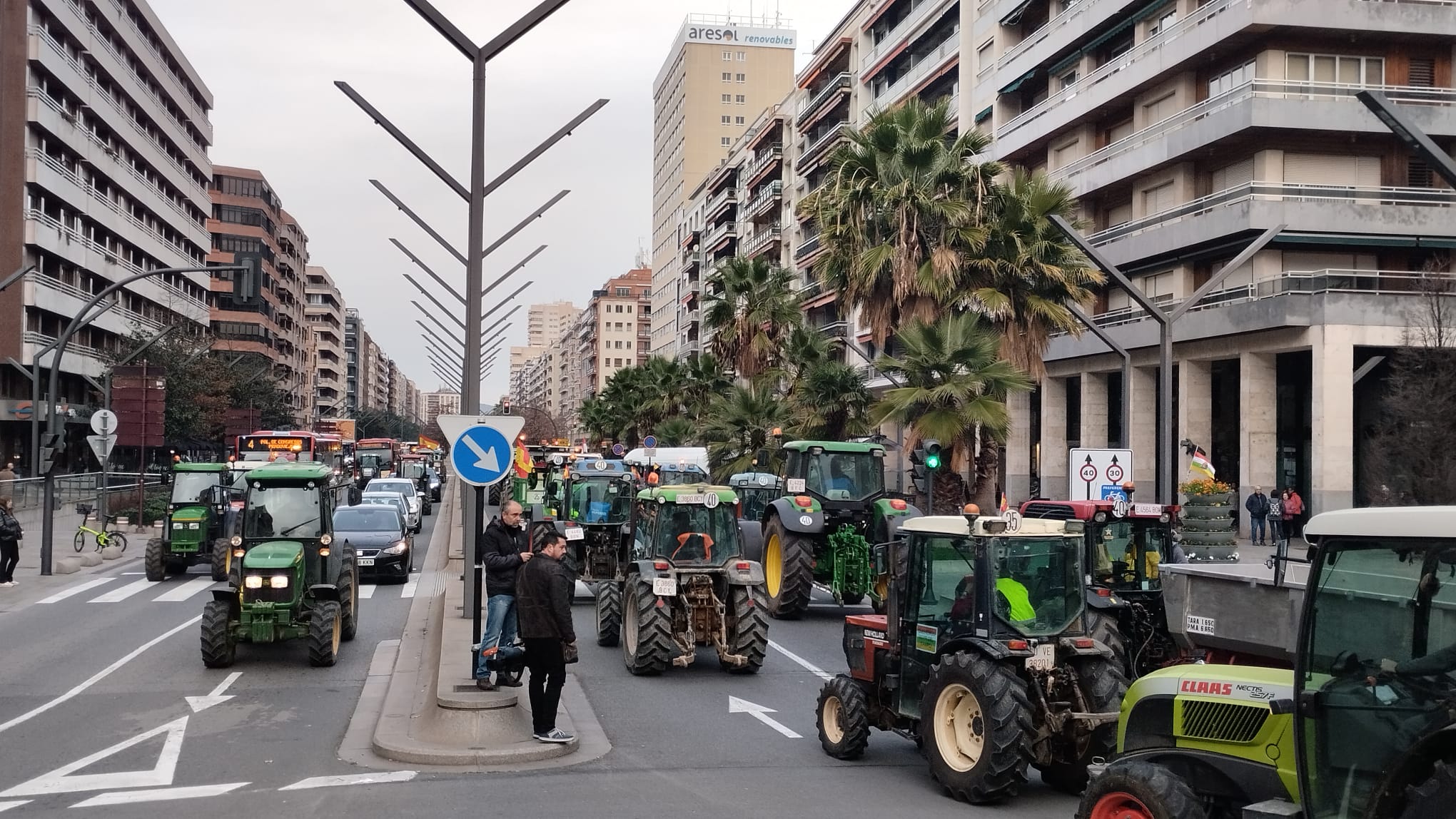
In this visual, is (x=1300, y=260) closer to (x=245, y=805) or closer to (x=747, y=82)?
(x=245, y=805)

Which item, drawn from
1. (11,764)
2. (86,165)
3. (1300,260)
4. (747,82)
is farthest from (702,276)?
(11,764)

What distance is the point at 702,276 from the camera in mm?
96250

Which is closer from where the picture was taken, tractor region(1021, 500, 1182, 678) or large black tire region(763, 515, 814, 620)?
tractor region(1021, 500, 1182, 678)

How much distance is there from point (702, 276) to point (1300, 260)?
217 ft

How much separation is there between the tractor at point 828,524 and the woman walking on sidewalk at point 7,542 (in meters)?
13.2

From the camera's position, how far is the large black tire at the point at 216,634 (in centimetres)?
1441

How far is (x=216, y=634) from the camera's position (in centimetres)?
1441

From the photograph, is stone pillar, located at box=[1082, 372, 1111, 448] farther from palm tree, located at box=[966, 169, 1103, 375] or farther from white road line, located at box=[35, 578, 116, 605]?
white road line, located at box=[35, 578, 116, 605]

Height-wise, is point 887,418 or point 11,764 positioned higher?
point 887,418

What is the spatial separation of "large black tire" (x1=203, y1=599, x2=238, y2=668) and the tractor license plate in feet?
31.4

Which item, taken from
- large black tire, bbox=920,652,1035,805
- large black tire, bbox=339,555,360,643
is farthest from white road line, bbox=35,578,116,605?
large black tire, bbox=920,652,1035,805

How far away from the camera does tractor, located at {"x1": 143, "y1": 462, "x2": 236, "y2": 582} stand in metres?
24.6

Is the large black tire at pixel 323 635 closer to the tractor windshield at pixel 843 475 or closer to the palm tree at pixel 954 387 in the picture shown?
the tractor windshield at pixel 843 475

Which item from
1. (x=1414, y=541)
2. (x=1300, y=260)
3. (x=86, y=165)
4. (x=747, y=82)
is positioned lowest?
(x=1414, y=541)
